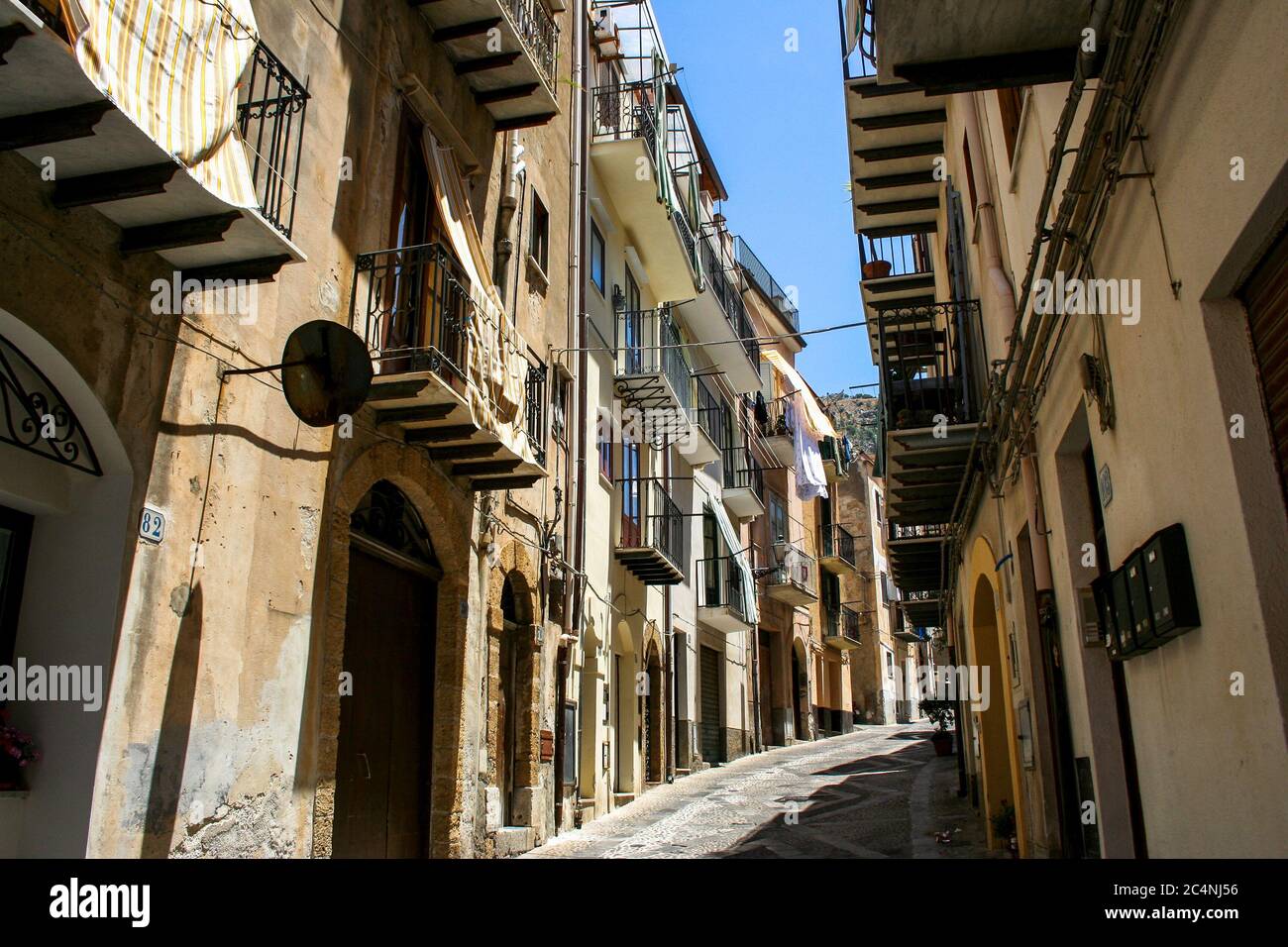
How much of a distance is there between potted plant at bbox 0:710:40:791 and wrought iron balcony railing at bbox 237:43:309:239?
3522mm

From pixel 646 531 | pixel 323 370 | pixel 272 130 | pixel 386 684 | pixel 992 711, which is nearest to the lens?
pixel 323 370

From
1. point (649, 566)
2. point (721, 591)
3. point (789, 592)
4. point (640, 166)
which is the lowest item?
point (649, 566)

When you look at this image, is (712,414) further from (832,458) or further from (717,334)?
(832,458)

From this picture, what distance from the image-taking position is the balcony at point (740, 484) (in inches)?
1010

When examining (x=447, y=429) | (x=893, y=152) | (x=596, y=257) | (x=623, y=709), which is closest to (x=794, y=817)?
(x=623, y=709)

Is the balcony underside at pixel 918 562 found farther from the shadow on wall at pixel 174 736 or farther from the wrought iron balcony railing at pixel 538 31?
the shadow on wall at pixel 174 736

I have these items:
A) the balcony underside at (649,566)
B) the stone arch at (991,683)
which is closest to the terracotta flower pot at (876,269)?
the stone arch at (991,683)

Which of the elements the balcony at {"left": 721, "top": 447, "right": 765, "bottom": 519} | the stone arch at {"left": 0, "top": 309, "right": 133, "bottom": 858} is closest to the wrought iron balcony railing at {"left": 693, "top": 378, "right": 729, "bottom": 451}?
the balcony at {"left": 721, "top": 447, "right": 765, "bottom": 519}

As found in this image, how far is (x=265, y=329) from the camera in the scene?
753 cm

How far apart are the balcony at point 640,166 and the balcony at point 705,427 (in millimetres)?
3645

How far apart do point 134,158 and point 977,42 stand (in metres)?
4.63

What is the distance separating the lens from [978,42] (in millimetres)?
5352

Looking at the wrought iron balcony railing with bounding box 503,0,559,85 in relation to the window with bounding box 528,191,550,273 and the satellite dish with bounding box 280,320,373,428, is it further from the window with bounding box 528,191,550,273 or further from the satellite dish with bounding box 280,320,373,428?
the satellite dish with bounding box 280,320,373,428

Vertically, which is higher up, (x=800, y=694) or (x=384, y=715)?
(x=800, y=694)
